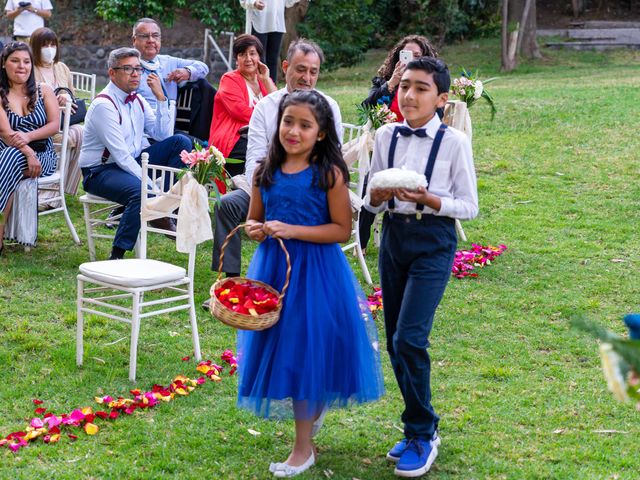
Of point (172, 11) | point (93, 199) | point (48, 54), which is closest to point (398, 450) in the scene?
point (93, 199)

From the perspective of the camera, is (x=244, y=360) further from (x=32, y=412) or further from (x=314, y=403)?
(x=32, y=412)

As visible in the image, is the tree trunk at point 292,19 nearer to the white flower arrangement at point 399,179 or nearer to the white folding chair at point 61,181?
the white folding chair at point 61,181

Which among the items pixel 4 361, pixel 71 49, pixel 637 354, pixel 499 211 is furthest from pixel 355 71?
pixel 637 354

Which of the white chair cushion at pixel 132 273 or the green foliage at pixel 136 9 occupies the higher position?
the green foliage at pixel 136 9

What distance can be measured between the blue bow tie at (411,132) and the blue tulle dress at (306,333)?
0.41m

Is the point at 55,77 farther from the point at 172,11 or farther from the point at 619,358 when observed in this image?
the point at 172,11

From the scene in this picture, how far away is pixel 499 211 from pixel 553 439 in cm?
483

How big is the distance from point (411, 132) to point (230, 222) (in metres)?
2.56

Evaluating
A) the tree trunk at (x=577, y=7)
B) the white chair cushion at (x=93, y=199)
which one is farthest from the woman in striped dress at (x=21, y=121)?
the tree trunk at (x=577, y=7)

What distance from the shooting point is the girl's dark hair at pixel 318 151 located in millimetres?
4047

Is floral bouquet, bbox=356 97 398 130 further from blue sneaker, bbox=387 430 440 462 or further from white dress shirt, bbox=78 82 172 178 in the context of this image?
blue sneaker, bbox=387 430 440 462

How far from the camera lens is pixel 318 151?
415 cm

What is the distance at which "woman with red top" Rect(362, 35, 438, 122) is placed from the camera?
24.2 feet

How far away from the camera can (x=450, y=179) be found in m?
4.01
